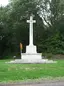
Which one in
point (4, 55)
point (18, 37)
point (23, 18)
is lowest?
point (4, 55)

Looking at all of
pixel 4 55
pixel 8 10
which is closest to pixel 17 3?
pixel 8 10

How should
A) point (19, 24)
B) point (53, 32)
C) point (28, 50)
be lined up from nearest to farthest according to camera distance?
point (28, 50) → point (19, 24) → point (53, 32)

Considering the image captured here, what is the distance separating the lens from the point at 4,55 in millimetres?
49719

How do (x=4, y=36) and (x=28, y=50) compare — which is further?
(x=4, y=36)

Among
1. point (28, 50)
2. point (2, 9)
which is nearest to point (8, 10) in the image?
point (2, 9)

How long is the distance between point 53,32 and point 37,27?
10.5 feet

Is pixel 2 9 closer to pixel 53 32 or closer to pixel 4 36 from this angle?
pixel 4 36

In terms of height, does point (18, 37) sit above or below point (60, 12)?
below

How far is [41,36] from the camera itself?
167 feet

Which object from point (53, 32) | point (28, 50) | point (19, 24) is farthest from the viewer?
point (53, 32)

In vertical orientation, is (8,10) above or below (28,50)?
above

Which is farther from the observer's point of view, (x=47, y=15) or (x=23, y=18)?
(x=47, y=15)

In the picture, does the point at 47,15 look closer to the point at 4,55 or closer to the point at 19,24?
the point at 19,24

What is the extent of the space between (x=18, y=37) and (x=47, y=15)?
7320 mm
